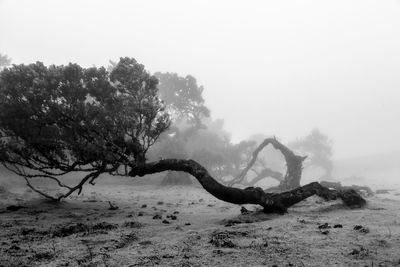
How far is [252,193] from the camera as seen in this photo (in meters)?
9.84

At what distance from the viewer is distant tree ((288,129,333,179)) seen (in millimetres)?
66875

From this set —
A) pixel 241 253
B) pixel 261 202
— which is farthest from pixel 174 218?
pixel 241 253

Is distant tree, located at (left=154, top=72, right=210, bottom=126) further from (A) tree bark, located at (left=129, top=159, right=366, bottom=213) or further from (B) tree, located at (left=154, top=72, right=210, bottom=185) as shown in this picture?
(A) tree bark, located at (left=129, top=159, right=366, bottom=213)

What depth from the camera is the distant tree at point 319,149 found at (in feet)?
219

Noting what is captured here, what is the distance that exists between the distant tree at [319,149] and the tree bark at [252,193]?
196 ft

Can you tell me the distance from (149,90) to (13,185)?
15486 millimetres

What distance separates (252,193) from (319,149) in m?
62.4

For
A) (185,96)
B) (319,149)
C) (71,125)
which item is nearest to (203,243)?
(71,125)

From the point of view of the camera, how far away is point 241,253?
203 inches

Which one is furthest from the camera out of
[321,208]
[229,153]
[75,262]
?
[229,153]

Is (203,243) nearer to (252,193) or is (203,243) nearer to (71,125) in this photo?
(252,193)

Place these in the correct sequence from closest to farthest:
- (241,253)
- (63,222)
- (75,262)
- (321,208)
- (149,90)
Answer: (75,262) → (241,253) → (63,222) → (321,208) → (149,90)

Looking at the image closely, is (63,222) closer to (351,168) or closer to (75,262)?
(75,262)

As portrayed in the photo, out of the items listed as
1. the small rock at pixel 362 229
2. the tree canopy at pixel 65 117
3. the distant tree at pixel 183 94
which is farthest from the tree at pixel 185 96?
the small rock at pixel 362 229
